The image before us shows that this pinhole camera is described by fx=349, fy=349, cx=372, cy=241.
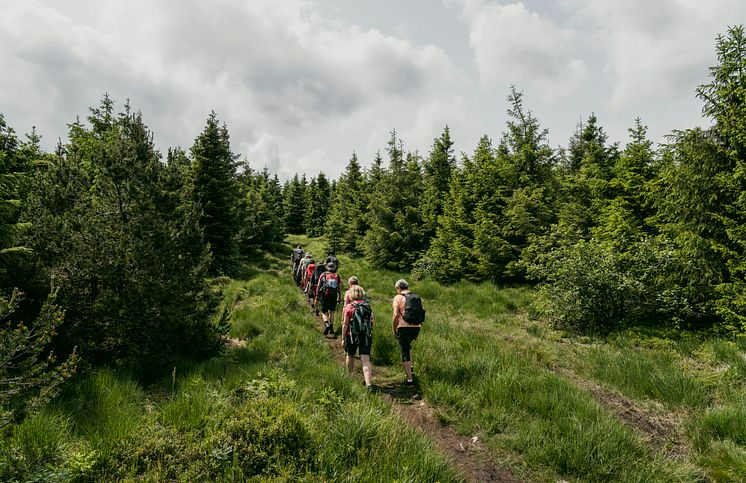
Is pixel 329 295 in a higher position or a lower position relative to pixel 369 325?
higher

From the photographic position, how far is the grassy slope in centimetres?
375

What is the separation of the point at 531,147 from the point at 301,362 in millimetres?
15276

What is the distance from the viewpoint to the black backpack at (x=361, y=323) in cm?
723

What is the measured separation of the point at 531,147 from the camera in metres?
17.1

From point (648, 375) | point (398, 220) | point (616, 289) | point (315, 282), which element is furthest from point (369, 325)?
point (398, 220)

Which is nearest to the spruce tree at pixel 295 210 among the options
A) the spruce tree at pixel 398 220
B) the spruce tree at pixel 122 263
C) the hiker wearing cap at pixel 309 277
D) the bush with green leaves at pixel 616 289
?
the spruce tree at pixel 398 220

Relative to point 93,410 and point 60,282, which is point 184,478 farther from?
point 60,282

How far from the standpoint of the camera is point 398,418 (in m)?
4.89

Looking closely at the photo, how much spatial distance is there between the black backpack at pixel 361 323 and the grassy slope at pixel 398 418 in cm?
80

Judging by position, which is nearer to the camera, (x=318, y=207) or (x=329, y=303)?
(x=329, y=303)

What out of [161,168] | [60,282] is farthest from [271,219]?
[60,282]

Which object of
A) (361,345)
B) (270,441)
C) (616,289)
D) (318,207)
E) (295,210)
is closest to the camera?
(270,441)

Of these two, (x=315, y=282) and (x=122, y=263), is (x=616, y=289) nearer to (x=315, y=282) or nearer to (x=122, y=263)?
(x=315, y=282)

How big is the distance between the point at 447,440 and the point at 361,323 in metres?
2.81
